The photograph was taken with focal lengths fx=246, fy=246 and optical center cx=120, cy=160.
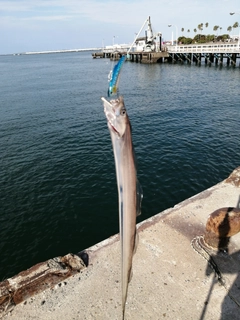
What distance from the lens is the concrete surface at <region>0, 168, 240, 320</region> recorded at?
6.17m

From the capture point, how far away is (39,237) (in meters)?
11.9

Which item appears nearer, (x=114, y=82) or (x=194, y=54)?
(x=114, y=82)

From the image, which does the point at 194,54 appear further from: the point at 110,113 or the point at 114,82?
the point at 110,113

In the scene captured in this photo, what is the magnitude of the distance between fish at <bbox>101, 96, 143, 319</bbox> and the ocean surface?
719cm

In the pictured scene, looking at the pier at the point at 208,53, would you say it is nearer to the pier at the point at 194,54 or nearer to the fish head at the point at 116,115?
the pier at the point at 194,54

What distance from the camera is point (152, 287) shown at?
678 cm

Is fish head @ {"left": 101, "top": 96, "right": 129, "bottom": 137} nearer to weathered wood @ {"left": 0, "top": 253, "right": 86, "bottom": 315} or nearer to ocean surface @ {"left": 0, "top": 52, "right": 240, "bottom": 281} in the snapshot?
weathered wood @ {"left": 0, "top": 253, "right": 86, "bottom": 315}

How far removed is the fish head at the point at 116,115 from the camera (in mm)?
2654

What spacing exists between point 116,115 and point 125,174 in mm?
750

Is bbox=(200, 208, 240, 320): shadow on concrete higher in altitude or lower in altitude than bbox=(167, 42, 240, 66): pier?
lower

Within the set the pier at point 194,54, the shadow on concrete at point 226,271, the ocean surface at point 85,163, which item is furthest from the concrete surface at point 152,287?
the pier at point 194,54

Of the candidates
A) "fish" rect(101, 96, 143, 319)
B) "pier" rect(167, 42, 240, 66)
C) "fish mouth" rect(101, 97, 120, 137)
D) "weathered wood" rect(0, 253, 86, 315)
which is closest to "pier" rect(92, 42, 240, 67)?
"pier" rect(167, 42, 240, 66)

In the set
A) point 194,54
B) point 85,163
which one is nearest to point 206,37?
point 194,54

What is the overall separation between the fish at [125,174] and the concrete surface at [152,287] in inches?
131
